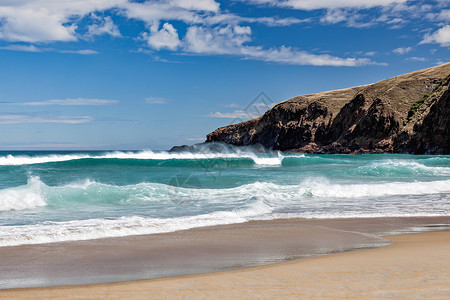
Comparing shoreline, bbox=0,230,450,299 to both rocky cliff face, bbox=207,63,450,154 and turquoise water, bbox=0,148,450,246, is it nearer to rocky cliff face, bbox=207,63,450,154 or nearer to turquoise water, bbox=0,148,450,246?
turquoise water, bbox=0,148,450,246

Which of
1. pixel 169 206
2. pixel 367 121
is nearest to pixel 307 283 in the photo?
pixel 169 206

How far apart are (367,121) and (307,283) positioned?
80.6 meters

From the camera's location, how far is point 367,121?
261 ft

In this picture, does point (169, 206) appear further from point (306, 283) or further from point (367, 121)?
point (367, 121)

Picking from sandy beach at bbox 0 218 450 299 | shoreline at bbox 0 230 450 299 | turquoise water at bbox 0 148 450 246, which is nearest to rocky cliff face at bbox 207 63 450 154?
turquoise water at bbox 0 148 450 246

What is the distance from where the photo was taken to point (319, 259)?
565cm

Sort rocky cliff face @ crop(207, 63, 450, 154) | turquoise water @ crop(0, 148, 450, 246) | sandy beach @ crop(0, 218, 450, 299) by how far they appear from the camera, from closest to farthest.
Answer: sandy beach @ crop(0, 218, 450, 299), turquoise water @ crop(0, 148, 450, 246), rocky cliff face @ crop(207, 63, 450, 154)

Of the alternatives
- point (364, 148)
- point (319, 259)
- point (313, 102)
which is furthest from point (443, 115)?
point (319, 259)

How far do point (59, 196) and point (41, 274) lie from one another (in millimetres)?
9244

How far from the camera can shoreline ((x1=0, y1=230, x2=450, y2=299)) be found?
154 inches

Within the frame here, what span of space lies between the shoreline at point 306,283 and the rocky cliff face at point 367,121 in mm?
64590

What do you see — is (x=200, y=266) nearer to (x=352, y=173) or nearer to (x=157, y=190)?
(x=157, y=190)

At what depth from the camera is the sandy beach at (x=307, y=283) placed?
3914 mm

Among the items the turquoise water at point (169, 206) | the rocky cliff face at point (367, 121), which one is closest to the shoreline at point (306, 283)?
the turquoise water at point (169, 206)
